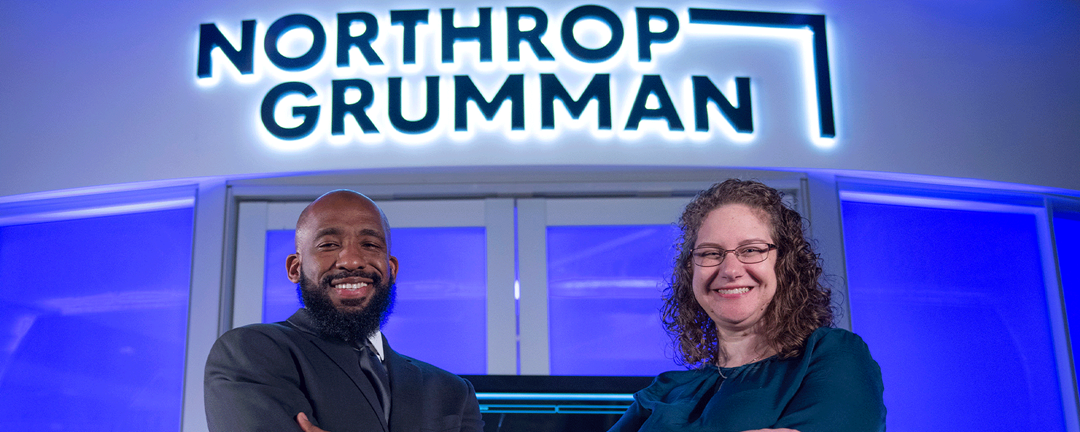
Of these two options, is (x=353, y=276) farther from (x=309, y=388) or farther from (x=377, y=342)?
(x=309, y=388)

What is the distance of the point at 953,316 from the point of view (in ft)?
13.4

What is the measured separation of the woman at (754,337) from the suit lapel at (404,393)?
55 cm

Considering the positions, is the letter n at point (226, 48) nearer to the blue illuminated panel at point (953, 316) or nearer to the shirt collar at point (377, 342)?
the shirt collar at point (377, 342)

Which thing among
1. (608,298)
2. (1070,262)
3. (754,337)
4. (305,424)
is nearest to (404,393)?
(305,424)

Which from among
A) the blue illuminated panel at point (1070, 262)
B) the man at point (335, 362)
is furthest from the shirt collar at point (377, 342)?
the blue illuminated panel at point (1070, 262)

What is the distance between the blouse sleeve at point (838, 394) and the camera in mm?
1462

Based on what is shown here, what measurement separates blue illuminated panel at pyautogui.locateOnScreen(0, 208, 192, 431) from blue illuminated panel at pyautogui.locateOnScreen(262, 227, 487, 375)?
1.27 feet

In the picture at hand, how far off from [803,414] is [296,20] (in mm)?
3437

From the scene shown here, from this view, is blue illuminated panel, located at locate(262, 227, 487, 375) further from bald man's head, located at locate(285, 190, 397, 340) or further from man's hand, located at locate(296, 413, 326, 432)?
man's hand, located at locate(296, 413, 326, 432)

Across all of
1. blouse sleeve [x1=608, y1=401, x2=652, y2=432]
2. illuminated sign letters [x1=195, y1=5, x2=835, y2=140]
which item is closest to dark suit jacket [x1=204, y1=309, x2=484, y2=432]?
blouse sleeve [x1=608, y1=401, x2=652, y2=432]

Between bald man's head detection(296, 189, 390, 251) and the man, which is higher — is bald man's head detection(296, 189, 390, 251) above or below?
above

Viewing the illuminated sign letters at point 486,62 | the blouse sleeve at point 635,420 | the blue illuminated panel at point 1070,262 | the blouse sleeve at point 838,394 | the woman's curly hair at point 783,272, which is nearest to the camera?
the blouse sleeve at point 838,394

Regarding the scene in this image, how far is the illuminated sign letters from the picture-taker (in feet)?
12.9

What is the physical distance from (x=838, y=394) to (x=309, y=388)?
4.08 feet
